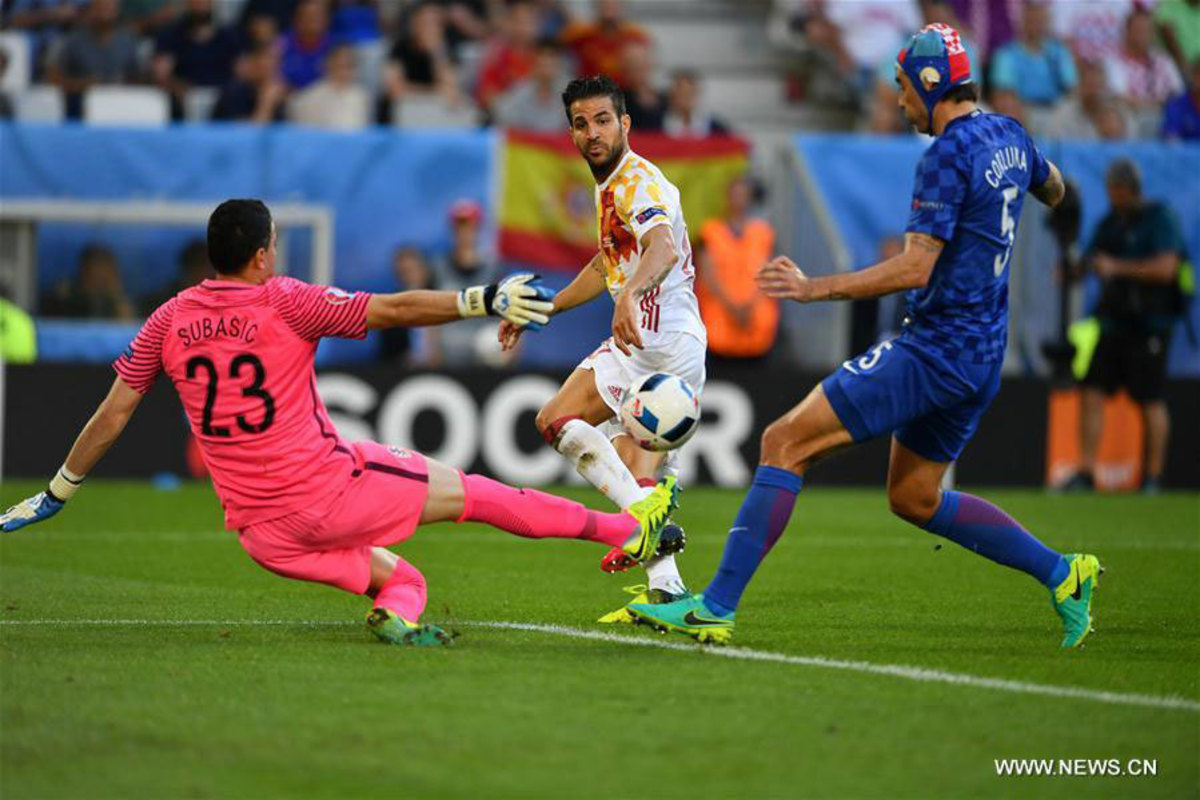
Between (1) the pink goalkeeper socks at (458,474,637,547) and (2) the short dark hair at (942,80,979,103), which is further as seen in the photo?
(1) the pink goalkeeper socks at (458,474,637,547)

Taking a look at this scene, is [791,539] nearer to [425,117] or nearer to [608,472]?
[608,472]

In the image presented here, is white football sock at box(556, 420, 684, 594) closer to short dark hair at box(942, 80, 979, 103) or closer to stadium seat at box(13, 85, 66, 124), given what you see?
short dark hair at box(942, 80, 979, 103)

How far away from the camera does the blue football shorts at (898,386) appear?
6.79m

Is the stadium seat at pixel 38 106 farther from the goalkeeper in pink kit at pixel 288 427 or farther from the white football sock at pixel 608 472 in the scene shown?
the goalkeeper in pink kit at pixel 288 427

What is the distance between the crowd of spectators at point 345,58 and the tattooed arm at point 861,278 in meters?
11.4

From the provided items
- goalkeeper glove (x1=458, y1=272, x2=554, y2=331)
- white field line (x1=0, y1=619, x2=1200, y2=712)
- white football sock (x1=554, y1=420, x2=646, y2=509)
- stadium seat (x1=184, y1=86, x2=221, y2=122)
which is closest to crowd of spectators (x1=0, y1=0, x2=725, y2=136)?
stadium seat (x1=184, y1=86, x2=221, y2=122)

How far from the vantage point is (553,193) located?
17.2m

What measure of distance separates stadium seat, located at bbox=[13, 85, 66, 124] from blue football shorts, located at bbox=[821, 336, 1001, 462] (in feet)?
40.2

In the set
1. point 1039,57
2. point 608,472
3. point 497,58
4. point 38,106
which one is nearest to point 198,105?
point 38,106

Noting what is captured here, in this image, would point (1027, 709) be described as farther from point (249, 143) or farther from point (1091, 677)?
point (249, 143)

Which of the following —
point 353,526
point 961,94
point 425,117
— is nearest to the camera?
point 353,526

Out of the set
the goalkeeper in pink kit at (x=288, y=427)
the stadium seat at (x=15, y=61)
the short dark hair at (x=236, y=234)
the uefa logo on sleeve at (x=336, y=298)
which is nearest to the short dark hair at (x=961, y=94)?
the goalkeeper in pink kit at (x=288, y=427)

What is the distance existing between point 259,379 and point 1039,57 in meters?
14.2

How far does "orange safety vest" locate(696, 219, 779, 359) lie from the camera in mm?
17125
